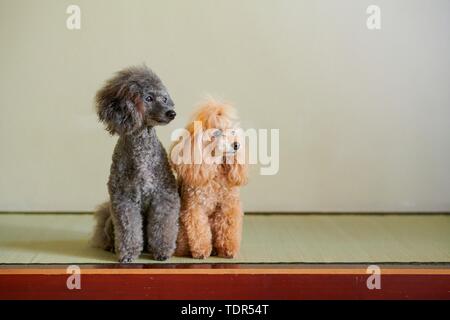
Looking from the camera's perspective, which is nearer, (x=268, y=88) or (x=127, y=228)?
(x=127, y=228)

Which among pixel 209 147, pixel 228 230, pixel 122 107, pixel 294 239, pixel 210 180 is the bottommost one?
pixel 294 239

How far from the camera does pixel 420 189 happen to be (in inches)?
107

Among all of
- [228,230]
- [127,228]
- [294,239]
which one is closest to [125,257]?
[127,228]

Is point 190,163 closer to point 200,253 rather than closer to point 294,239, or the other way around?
point 200,253

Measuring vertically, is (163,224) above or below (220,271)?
above

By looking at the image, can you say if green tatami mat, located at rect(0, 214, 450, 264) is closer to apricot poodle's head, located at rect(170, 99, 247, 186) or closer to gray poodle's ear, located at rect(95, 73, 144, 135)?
apricot poodle's head, located at rect(170, 99, 247, 186)

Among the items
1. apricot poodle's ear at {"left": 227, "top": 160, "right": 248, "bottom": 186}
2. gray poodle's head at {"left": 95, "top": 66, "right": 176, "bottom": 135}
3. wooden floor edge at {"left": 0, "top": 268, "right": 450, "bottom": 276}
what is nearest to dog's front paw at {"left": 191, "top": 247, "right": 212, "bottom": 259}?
wooden floor edge at {"left": 0, "top": 268, "right": 450, "bottom": 276}

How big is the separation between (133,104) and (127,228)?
0.41m

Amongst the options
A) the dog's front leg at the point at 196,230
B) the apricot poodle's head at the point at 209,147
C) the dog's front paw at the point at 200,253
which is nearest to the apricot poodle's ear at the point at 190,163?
the apricot poodle's head at the point at 209,147

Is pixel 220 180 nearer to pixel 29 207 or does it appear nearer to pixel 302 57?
pixel 302 57

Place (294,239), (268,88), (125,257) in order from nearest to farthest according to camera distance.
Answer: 1. (125,257)
2. (294,239)
3. (268,88)

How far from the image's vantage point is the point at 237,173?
1922mm

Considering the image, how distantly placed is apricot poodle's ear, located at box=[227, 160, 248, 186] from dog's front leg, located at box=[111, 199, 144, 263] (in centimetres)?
33

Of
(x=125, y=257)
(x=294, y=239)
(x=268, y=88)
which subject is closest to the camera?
(x=125, y=257)
